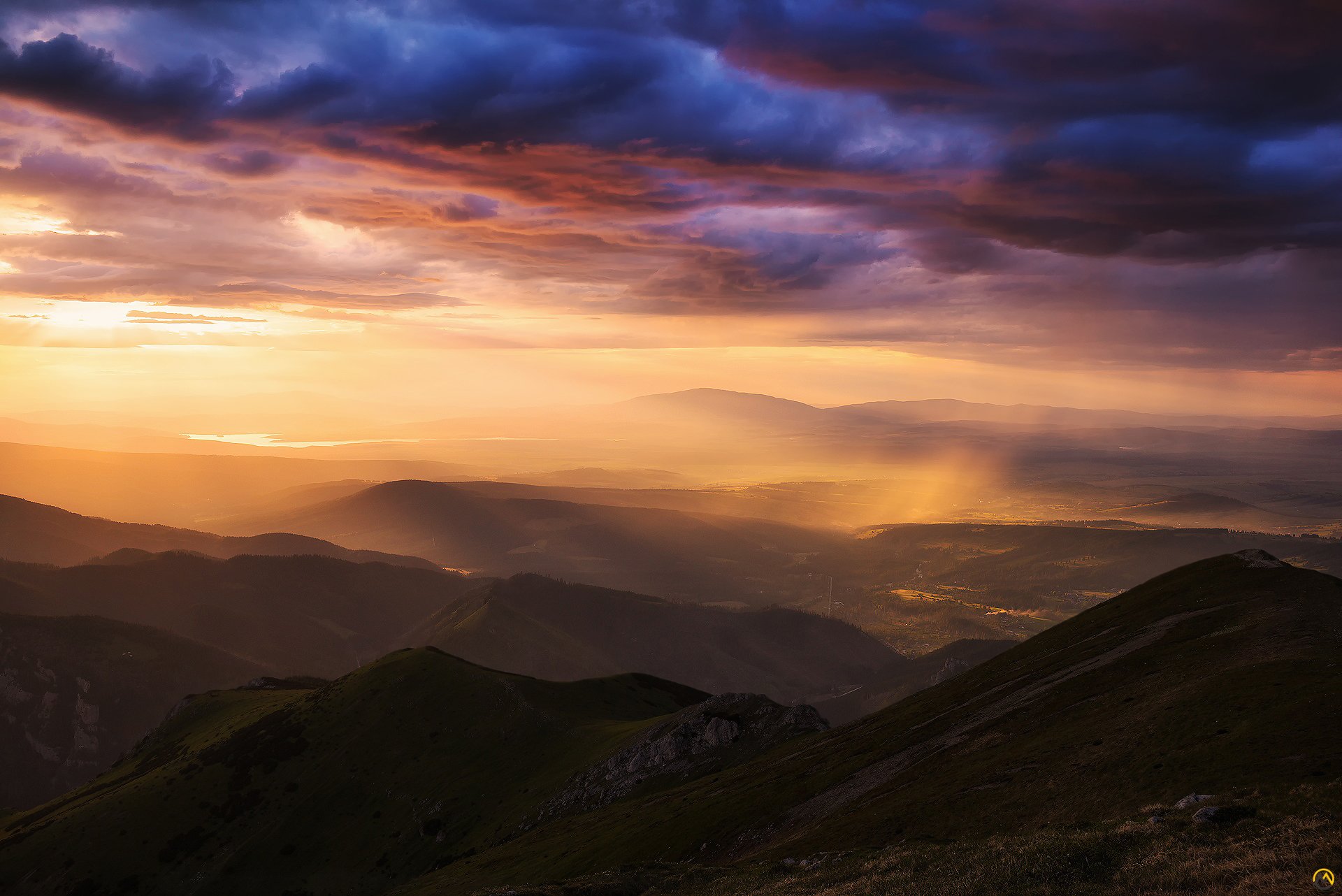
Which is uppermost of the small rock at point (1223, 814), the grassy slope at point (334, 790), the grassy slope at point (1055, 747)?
the small rock at point (1223, 814)

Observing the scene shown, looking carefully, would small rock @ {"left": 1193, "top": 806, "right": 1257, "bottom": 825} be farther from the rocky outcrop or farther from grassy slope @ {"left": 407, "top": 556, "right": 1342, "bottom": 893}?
the rocky outcrop

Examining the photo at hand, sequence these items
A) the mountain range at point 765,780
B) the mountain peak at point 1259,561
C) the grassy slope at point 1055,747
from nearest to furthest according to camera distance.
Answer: the mountain range at point 765,780, the grassy slope at point 1055,747, the mountain peak at point 1259,561

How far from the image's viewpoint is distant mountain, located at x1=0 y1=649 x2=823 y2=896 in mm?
114750

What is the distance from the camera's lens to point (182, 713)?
182500 millimetres

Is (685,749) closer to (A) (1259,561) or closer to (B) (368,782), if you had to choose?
(B) (368,782)

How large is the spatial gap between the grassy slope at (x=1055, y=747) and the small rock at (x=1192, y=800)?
2251 mm

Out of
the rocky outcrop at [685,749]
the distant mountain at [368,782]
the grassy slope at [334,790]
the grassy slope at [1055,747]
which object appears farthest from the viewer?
the grassy slope at [334,790]

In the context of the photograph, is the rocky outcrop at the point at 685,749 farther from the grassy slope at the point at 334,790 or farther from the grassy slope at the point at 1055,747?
the grassy slope at the point at 1055,747

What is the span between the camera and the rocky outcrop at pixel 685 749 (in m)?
109

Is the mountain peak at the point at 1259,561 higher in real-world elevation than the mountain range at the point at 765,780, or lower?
higher

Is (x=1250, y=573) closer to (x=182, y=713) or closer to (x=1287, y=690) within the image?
(x=1287, y=690)

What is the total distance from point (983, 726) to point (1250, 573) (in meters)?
41.4

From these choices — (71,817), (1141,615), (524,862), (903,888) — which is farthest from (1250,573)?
(71,817)

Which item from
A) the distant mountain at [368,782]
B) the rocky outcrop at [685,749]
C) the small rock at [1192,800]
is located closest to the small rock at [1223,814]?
the small rock at [1192,800]
